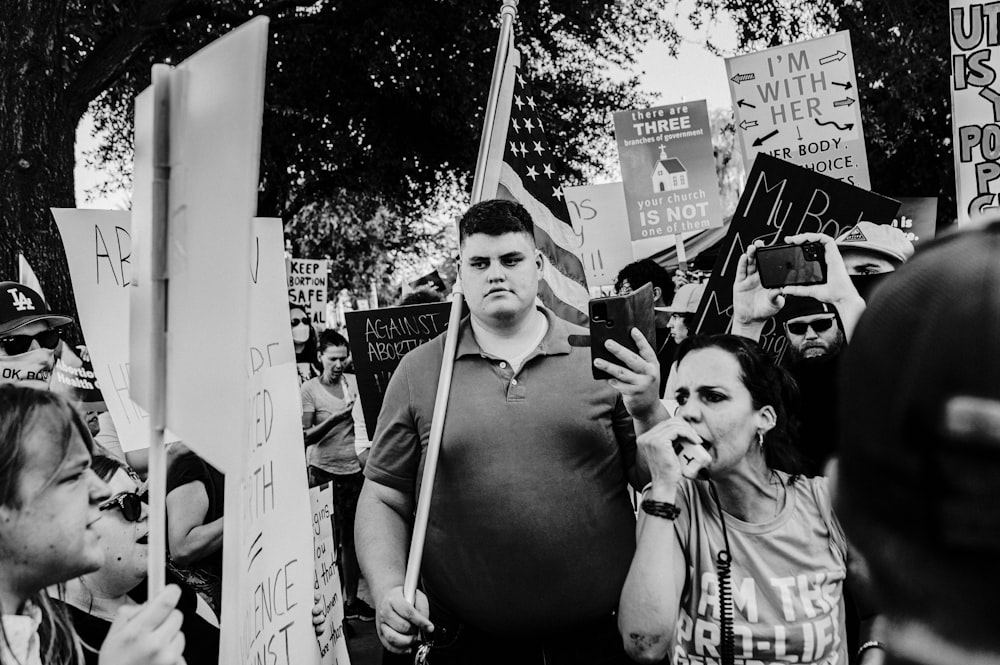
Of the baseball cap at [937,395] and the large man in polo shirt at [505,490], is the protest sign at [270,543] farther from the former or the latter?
the baseball cap at [937,395]

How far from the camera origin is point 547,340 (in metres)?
2.94

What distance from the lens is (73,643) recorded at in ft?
5.73

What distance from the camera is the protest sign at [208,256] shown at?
1347mm

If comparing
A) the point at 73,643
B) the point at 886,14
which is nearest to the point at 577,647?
the point at 73,643

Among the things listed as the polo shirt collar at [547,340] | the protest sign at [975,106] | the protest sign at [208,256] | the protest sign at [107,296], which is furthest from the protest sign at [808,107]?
the protest sign at [208,256]

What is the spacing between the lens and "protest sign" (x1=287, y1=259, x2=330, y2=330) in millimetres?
8766

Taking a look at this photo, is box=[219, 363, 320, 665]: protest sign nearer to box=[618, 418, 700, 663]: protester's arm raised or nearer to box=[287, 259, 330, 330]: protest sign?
box=[618, 418, 700, 663]: protester's arm raised

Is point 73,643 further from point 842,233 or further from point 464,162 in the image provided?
point 464,162

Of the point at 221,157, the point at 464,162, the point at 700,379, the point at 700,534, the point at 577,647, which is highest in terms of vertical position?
the point at 464,162

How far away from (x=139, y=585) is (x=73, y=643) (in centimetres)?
93

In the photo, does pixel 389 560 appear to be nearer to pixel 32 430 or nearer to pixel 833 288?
pixel 32 430

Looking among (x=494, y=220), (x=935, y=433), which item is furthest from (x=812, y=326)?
(x=935, y=433)

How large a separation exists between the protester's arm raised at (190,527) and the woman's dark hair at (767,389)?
1.74 metres

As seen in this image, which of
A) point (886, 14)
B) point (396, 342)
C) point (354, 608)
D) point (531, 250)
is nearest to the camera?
point (531, 250)
